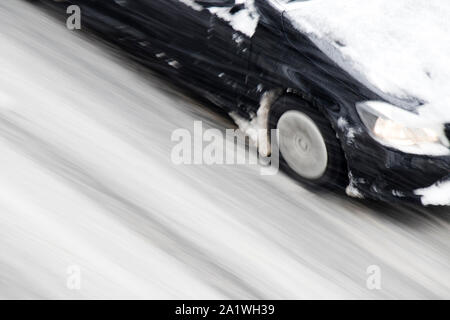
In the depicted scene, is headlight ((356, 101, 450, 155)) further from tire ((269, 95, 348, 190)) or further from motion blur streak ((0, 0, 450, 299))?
motion blur streak ((0, 0, 450, 299))

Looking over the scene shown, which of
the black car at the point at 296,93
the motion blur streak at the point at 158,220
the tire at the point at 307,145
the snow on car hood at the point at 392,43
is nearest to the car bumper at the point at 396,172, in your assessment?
the black car at the point at 296,93

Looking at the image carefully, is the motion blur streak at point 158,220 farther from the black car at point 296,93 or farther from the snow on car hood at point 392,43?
the snow on car hood at point 392,43

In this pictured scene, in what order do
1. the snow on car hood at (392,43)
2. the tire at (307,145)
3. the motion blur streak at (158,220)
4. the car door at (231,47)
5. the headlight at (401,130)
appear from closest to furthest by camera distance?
the motion blur streak at (158,220)
the headlight at (401,130)
the snow on car hood at (392,43)
the tire at (307,145)
the car door at (231,47)

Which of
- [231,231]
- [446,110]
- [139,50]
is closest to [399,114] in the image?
[446,110]

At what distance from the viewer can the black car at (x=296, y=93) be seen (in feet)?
13.8

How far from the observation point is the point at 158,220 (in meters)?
4.38

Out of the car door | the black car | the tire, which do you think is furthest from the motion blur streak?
the car door

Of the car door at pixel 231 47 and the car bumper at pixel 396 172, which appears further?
the car door at pixel 231 47

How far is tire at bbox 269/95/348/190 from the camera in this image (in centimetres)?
449

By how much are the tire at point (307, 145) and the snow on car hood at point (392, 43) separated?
417mm

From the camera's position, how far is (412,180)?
168 inches

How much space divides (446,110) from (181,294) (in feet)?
6.37
